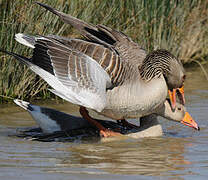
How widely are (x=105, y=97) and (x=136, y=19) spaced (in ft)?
9.54

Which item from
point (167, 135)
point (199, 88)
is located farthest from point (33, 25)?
point (199, 88)

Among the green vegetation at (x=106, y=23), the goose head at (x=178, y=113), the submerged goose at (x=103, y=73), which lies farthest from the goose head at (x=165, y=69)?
the green vegetation at (x=106, y=23)

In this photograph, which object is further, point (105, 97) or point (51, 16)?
point (51, 16)

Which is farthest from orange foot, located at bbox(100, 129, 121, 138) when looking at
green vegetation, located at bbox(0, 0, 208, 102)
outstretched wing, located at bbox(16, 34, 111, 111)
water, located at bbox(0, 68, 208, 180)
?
green vegetation, located at bbox(0, 0, 208, 102)

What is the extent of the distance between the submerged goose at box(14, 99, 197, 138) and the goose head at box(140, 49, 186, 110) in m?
0.35

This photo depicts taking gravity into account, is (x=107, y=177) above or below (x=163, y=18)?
below

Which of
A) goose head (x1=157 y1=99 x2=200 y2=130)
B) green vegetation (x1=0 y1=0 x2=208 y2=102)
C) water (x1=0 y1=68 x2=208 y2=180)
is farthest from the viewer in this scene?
green vegetation (x1=0 y1=0 x2=208 y2=102)

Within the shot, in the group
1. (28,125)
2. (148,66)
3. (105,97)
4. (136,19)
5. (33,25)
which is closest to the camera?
(105,97)

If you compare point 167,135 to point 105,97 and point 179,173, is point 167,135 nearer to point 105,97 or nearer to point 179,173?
point 105,97

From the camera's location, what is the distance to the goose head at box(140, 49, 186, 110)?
573 centimetres

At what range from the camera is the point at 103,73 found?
5.21m

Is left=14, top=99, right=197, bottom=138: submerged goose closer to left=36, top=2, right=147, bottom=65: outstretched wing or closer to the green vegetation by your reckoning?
left=36, top=2, right=147, bottom=65: outstretched wing

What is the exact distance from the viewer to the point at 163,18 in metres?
8.30

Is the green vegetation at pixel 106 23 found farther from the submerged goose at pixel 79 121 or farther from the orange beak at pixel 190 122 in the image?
the orange beak at pixel 190 122
